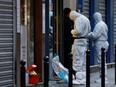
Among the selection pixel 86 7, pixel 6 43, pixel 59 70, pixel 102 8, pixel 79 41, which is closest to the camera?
pixel 6 43

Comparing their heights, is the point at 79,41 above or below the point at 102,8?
below

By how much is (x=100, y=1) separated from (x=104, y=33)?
4620 mm

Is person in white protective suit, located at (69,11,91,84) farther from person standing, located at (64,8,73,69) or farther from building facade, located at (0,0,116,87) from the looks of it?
person standing, located at (64,8,73,69)

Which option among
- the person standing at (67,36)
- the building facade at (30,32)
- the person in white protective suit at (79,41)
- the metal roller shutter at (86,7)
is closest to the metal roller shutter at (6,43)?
the building facade at (30,32)

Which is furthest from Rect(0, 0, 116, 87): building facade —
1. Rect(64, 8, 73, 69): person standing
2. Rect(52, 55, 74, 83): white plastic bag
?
Rect(52, 55, 74, 83): white plastic bag

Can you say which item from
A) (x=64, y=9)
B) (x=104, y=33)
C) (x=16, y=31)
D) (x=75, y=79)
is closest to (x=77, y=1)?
(x=64, y=9)

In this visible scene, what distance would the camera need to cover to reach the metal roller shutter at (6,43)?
398 inches

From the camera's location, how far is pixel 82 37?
12023mm

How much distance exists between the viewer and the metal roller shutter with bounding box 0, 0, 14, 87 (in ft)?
33.2

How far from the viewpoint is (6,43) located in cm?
1032

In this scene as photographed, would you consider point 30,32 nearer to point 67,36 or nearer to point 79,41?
point 79,41

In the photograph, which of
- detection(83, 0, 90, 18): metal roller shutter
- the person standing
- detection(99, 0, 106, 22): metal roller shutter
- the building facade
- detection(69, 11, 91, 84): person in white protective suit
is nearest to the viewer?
the building facade

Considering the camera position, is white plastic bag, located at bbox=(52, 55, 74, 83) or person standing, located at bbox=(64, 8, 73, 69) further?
person standing, located at bbox=(64, 8, 73, 69)

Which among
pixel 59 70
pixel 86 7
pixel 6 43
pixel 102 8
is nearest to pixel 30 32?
pixel 59 70
